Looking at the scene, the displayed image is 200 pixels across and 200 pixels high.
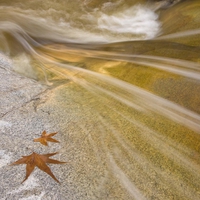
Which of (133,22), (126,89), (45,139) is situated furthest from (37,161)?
(133,22)

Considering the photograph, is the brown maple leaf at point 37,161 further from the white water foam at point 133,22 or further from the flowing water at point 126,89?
the white water foam at point 133,22

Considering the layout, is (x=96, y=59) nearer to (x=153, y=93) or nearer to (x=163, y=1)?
(x=153, y=93)

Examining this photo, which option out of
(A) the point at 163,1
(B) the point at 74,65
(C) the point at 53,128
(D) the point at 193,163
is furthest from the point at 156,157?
(A) the point at 163,1

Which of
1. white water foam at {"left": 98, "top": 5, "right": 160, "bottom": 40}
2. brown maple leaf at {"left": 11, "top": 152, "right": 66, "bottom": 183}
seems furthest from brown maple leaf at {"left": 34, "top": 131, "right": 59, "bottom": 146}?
white water foam at {"left": 98, "top": 5, "right": 160, "bottom": 40}

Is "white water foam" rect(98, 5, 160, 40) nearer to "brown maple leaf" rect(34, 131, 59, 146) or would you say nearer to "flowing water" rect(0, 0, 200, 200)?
"flowing water" rect(0, 0, 200, 200)

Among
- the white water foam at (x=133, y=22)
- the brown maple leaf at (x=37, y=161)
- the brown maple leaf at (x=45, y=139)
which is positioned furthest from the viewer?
the white water foam at (x=133, y=22)

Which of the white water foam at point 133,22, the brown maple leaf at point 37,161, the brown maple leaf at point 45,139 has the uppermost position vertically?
the white water foam at point 133,22

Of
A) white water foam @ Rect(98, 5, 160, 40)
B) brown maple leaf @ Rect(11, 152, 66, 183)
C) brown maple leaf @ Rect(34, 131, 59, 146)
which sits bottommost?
brown maple leaf @ Rect(11, 152, 66, 183)

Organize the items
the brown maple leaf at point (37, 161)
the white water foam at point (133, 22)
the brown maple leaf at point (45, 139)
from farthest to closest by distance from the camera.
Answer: the white water foam at point (133, 22) < the brown maple leaf at point (45, 139) < the brown maple leaf at point (37, 161)

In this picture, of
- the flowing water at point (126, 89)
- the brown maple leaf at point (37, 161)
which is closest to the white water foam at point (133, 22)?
the flowing water at point (126, 89)
